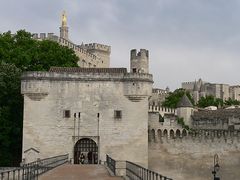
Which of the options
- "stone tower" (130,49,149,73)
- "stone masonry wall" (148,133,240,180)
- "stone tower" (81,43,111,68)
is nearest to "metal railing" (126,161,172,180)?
"stone masonry wall" (148,133,240,180)

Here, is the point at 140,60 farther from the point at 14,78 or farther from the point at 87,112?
the point at 87,112

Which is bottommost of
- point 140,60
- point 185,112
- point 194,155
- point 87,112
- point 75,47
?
point 194,155

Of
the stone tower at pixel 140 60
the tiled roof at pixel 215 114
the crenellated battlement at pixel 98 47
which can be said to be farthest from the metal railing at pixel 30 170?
the crenellated battlement at pixel 98 47

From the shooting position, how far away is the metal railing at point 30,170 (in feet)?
70.8

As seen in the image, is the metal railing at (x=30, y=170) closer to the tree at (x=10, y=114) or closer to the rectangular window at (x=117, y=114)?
the rectangular window at (x=117, y=114)

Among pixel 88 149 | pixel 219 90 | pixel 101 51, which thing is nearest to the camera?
pixel 88 149

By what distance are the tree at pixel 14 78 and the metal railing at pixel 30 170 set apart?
6888 millimetres

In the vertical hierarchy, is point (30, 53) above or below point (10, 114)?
above

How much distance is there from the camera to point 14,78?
4712 cm

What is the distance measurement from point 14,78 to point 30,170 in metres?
22.3

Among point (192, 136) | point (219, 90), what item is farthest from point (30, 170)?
point (219, 90)

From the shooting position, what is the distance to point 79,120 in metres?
43.5

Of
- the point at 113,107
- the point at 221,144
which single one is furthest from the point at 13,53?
the point at 221,144

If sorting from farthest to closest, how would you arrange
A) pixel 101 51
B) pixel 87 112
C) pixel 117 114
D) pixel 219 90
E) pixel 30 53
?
pixel 219 90, pixel 101 51, pixel 30 53, pixel 117 114, pixel 87 112
